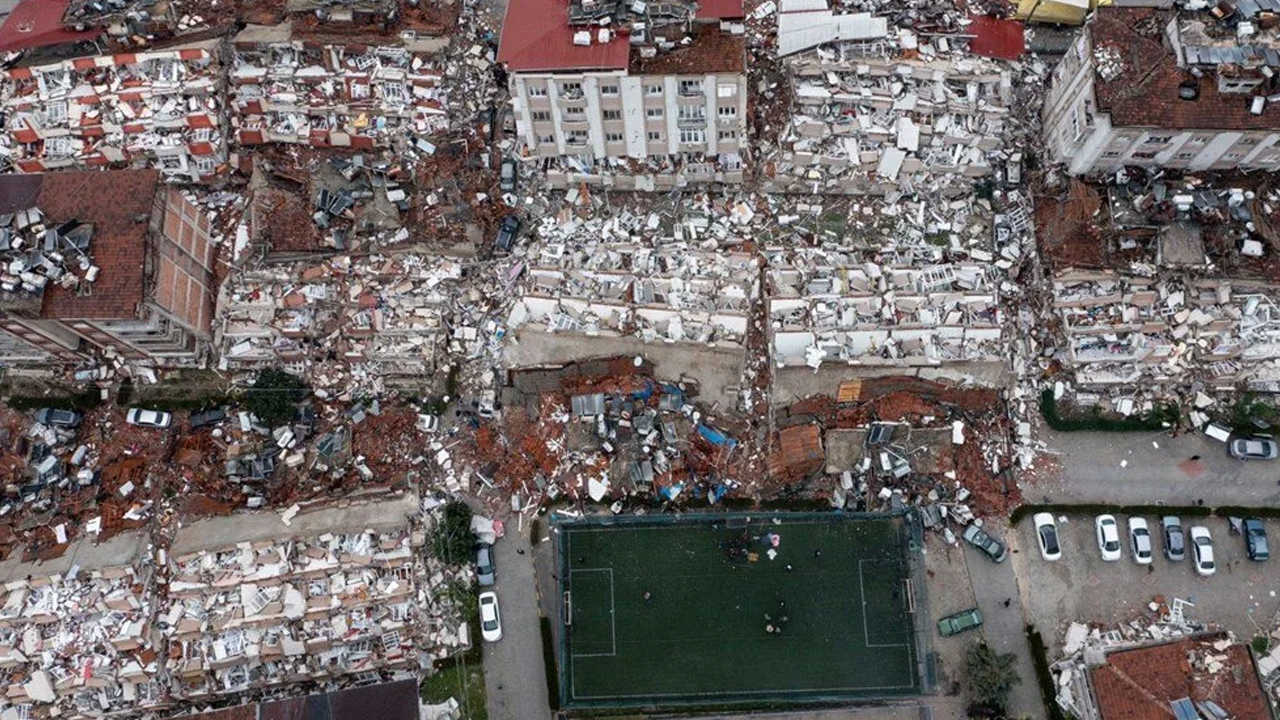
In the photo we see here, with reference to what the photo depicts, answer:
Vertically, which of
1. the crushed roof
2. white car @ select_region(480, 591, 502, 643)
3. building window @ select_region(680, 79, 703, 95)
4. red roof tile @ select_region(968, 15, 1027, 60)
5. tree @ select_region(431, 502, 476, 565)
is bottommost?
white car @ select_region(480, 591, 502, 643)

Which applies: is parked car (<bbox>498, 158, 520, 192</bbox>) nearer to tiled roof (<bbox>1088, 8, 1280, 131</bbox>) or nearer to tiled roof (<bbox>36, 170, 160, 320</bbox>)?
tiled roof (<bbox>36, 170, 160, 320</bbox>)

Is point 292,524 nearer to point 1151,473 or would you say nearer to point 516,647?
point 516,647

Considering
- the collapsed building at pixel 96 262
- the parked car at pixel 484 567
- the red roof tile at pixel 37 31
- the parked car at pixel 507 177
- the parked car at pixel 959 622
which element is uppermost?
the red roof tile at pixel 37 31

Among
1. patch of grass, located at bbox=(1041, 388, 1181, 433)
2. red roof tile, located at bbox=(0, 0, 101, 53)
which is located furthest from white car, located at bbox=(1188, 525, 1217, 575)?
red roof tile, located at bbox=(0, 0, 101, 53)

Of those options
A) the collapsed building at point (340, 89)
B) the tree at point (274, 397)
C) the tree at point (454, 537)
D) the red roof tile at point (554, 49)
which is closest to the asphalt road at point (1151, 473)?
the tree at point (454, 537)

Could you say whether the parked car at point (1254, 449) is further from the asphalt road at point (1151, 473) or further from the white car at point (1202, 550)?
the white car at point (1202, 550)

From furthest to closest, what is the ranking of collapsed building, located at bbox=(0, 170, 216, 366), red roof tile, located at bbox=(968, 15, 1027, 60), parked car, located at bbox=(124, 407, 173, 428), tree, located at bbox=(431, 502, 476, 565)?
parked car, located at bbox=(124, 407, 173, 428) < red roof tile, located at bbox=(968, 15, 1027, 60) < tree, located at bbox=(431, 502, 476, 565) < collapsed building, located at bbox=(0, 170, 216, 366)

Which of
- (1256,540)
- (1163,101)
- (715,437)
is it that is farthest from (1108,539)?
(1163,101)
